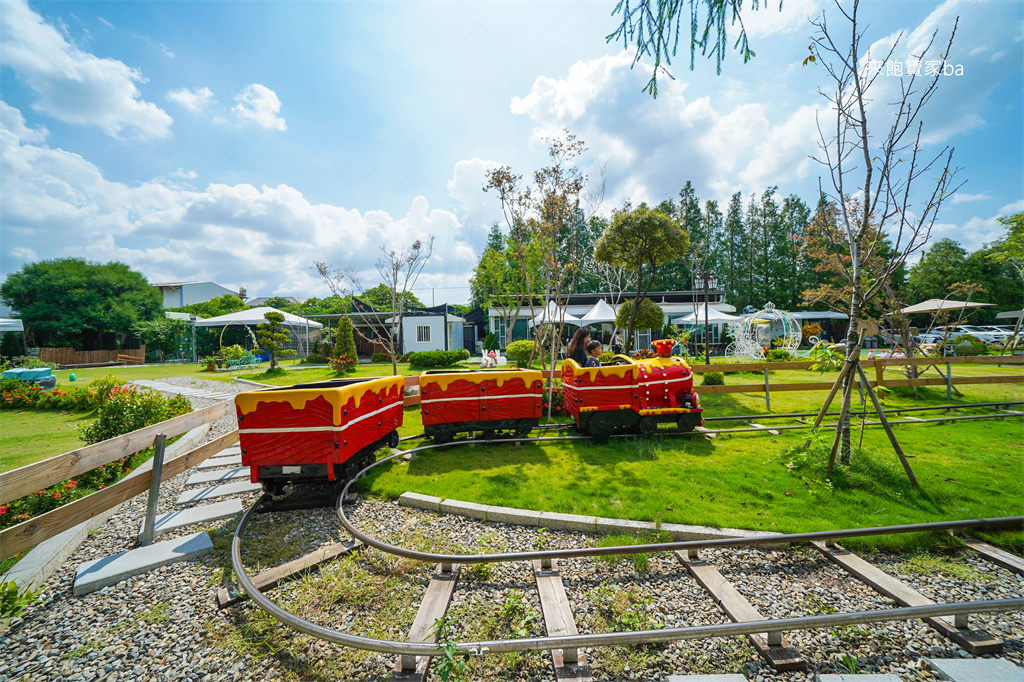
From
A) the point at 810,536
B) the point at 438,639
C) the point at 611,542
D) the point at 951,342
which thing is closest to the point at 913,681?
the point at 810,536

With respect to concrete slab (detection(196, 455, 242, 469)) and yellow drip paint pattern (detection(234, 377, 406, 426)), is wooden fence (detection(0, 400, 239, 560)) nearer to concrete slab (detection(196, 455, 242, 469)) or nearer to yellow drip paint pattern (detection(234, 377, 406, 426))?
yellow drip paint pattern (detection(234, 377, 406, 426))

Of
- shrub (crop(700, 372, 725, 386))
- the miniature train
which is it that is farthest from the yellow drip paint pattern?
shrub (crop(700, 372, 725, 386))

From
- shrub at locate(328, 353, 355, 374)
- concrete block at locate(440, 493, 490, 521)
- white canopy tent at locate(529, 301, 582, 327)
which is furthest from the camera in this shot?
shrub at locate(328, 353, 355, 374)

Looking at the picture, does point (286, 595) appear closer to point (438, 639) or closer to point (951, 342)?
point (438, 639)

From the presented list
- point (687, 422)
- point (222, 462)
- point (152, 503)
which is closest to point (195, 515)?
point (152, 503)

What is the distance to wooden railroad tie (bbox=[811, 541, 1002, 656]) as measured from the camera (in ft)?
8.30

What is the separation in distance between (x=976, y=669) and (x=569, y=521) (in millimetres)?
2946

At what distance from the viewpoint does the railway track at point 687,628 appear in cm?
246

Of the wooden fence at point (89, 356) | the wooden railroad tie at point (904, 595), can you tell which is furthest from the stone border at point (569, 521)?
the wooden fence at point (89, 356)

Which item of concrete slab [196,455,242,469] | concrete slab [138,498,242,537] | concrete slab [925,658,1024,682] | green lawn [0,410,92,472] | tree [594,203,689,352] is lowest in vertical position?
concrete slab [196,455,242,469]

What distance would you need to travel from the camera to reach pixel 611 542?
3.90 m

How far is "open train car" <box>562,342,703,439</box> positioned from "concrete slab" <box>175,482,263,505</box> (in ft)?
18.4

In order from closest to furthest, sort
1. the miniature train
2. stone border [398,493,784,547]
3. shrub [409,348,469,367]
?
stone border [398,493,784,547]
the miniature train
shrub [409,348,469,367]

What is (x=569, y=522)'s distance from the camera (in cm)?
429
